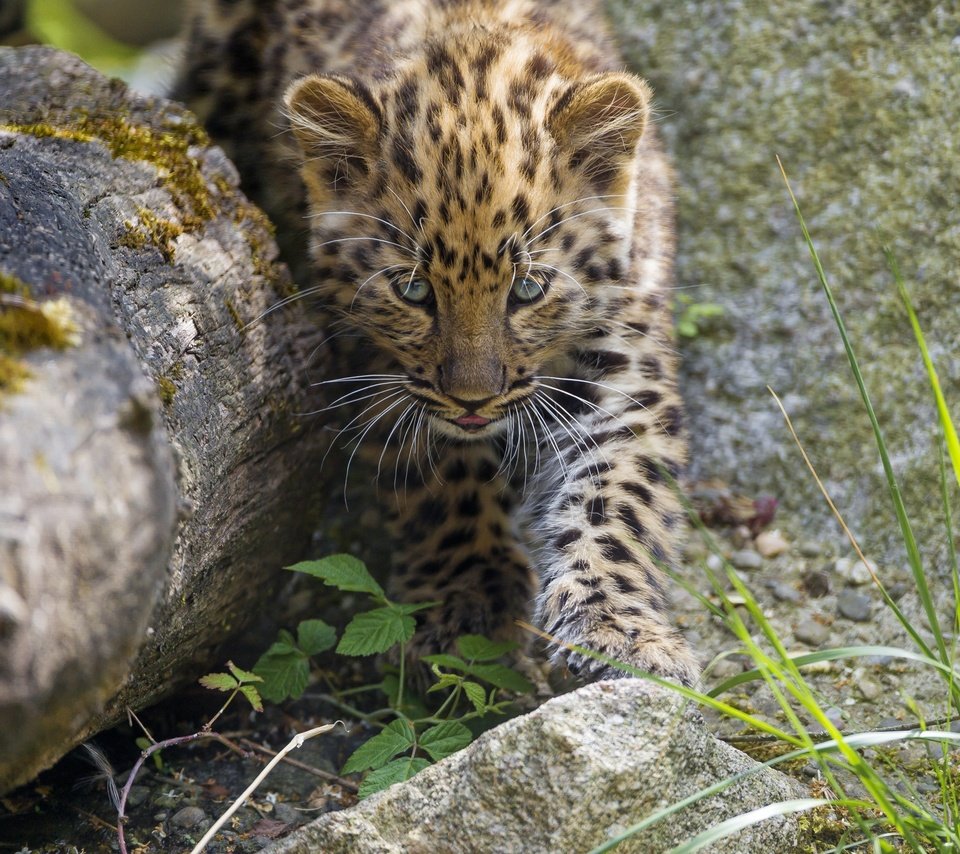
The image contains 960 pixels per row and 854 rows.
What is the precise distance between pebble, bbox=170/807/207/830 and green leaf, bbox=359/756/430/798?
0.55 meters

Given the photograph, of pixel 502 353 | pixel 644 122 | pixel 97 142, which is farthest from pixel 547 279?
pixel 97 142

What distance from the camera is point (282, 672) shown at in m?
3.82

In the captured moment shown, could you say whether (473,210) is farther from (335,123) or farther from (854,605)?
(854,605)

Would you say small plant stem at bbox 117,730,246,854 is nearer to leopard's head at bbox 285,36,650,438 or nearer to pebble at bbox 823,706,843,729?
leopard's head at bbox 285,36,650,438

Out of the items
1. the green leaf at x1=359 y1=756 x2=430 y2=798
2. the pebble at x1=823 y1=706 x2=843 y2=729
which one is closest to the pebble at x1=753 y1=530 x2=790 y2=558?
the pebble at x1=823 y1=706 x2=843 y2=729

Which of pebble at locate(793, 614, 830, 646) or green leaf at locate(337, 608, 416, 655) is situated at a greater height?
green leaf at locate(337, 608, 416, 655)

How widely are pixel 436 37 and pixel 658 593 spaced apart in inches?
84.6

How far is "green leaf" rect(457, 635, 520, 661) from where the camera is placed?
3.77m

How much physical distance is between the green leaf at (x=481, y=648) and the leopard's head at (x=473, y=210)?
68 centimetres

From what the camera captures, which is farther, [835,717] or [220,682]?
[835,717]

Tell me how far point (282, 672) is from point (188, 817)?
1.78 ft

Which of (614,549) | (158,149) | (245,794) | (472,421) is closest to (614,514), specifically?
(614,549)

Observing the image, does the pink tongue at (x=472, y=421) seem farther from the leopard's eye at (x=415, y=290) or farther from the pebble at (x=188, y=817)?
the pebble at (x=188, y=817)

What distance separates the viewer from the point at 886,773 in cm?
348
